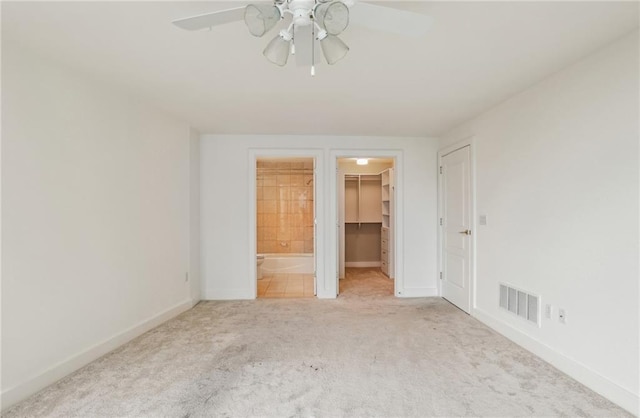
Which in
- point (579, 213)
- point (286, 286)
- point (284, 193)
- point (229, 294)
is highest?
point (284, 193)

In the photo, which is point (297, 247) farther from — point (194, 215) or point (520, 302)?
point (520, 302)

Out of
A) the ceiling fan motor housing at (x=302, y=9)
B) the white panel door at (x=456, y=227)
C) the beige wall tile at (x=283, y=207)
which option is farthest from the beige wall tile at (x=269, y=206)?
the ceiling fan motor housing at (x=302, y=9)

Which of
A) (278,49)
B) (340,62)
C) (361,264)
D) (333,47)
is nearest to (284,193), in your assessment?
(361,264)

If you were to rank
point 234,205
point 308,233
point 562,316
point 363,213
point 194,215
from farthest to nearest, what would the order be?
point 308,233 < point 363,213 < point 234,205 < point 194,215 < point 562,316

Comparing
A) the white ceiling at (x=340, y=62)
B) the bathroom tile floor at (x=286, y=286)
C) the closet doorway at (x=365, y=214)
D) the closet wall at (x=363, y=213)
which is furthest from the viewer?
the closet wall at (x=363, y=213)

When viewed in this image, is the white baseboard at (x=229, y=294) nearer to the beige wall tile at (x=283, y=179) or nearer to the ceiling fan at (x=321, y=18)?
the beige wall tile at (x=283, y=179)

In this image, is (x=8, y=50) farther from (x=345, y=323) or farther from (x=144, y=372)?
(x=345, y=323)

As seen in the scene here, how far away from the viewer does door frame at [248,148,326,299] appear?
163 inches

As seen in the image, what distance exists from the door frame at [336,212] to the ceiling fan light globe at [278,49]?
8.72 feet

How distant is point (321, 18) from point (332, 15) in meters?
0.05

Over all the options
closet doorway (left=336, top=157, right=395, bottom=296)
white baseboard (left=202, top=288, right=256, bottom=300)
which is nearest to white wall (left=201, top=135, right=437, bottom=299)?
white baseboard (left=202, top=288, right=256, bottom=300)

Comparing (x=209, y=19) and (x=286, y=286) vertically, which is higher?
(x=209, y=19)

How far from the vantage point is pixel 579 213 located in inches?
84.0

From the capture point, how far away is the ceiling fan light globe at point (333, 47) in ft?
4.71
